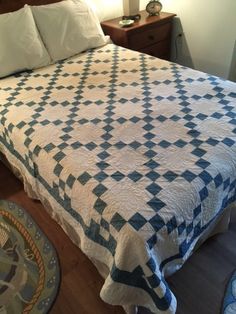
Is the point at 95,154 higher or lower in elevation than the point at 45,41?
lower

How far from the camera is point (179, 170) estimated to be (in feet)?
3.46

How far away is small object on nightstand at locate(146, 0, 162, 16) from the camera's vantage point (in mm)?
2559

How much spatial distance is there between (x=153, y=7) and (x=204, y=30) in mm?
532

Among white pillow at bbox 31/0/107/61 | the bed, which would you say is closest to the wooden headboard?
white pillow at bbox 31/0/107/61

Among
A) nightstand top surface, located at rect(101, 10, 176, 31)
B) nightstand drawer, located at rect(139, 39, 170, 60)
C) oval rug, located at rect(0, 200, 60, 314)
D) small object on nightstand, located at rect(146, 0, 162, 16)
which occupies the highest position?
small object on nightstand, located at rect(146, 0, 162, 16)

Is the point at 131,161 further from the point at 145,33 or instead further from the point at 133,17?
Answer: the point at 133,17

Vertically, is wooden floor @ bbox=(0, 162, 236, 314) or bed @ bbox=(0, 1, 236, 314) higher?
bed @ bbox=(0, 1, 236, 314)

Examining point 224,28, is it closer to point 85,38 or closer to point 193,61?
point 193,61

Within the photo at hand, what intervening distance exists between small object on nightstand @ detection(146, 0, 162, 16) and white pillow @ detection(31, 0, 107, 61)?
68 cm

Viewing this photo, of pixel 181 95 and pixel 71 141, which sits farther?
pixel 181 95

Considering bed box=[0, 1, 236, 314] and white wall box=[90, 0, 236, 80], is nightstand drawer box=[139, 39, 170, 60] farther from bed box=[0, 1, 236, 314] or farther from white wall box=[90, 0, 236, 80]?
bed box=[0, 1, 236, 314]

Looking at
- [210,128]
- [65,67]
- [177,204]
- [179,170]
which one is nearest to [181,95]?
[210,128]

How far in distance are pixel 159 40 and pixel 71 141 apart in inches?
73.0

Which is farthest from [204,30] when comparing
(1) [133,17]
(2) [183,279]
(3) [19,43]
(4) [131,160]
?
(2) [183,279]
